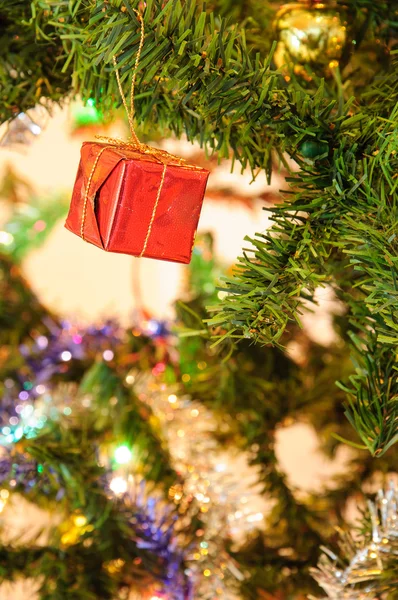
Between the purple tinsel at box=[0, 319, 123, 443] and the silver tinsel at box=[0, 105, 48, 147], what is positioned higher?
the silver tinsel at box=[0, 105, 48, 147]

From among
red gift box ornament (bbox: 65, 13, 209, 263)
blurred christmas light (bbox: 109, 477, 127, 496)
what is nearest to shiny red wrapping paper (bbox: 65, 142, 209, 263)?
red gift box ornament (bbox: 65, 13, 209, 263)

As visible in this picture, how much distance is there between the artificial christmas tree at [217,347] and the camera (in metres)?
0.26

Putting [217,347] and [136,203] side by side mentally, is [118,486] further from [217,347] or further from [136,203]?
[136,203]

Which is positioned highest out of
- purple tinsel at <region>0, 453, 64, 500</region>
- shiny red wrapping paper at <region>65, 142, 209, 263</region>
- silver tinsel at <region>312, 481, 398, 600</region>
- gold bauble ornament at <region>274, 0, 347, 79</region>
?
gold bauble ornament at <region>274, 0, 347, 79</region>

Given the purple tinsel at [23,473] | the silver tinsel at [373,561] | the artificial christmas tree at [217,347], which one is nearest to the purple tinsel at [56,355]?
the artificial christmas tree at [217,347]

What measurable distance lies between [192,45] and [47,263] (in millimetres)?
890

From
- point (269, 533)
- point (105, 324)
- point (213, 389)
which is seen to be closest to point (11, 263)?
point (105, 324)

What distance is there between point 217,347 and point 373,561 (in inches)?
6.1

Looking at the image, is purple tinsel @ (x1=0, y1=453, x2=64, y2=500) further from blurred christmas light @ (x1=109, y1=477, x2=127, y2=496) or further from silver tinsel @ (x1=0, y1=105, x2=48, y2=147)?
silver tinsel @ (x1=0, y1=105, x2=48, y2=147)

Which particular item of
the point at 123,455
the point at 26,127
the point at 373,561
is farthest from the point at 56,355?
the point at 373,561

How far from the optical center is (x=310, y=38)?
0.34 metres

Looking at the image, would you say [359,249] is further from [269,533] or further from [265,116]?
[269,533]

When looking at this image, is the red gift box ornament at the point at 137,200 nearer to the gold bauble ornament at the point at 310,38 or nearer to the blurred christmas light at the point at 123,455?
the gold bauble ornament at the point at 310,38

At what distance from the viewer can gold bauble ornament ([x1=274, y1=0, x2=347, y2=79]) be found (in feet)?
1.11
